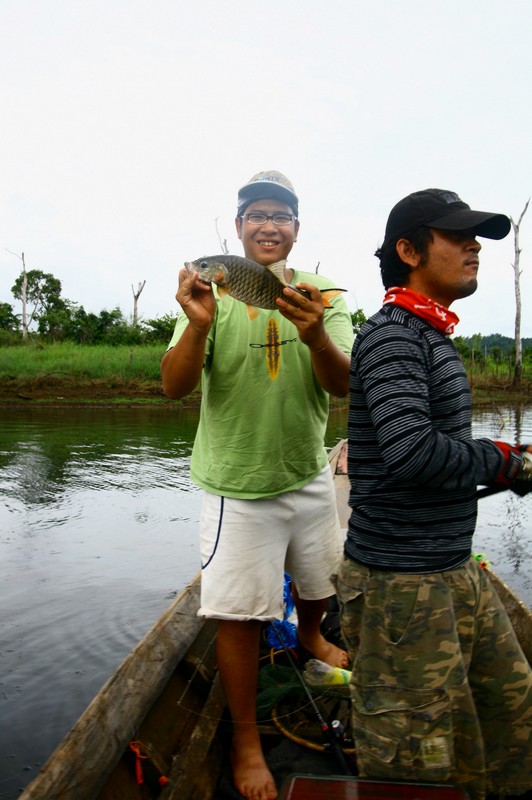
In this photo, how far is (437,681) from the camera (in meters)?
1.77

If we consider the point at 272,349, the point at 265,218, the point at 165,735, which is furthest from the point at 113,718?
the point at 265,218

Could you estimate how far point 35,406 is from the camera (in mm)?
22203

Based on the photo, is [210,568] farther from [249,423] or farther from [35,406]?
[35,406]

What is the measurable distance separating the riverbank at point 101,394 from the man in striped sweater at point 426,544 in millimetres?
21075

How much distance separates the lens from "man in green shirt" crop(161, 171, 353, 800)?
2.46 m

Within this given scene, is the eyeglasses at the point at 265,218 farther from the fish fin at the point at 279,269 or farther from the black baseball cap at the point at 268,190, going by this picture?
the fish fin at the point at 279,269

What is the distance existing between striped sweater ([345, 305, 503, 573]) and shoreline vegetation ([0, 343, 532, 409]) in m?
21.1

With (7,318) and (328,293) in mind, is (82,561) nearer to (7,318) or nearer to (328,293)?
(328,293)

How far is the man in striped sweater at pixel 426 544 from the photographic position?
1768 mm

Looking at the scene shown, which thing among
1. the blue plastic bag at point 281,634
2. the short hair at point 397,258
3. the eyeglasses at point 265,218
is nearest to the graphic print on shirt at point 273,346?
the eyeglasses at point 265,218

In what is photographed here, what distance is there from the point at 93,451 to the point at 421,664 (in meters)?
11.9

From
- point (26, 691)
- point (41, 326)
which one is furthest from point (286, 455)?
point (41, 326)

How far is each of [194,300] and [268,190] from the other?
67 cm

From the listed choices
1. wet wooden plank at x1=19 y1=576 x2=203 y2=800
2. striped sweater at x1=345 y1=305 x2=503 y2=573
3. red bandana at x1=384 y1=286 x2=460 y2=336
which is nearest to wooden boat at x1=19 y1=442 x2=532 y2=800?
wet wooden plank at x1=19 y1=576 x2=203 y2=800
